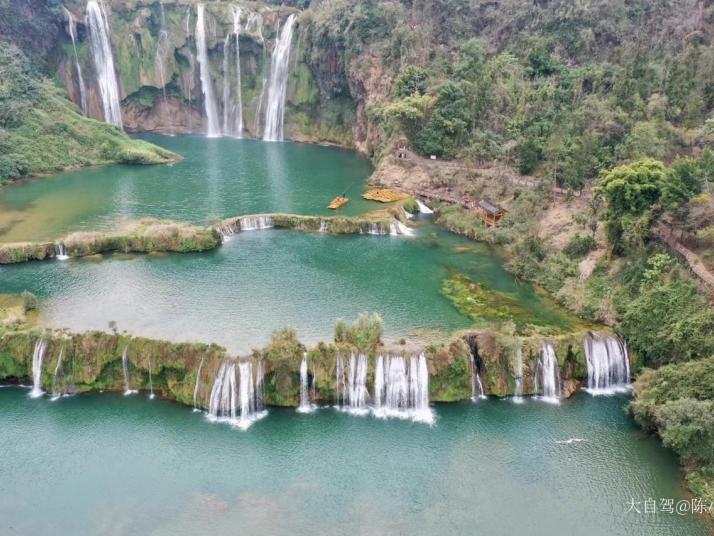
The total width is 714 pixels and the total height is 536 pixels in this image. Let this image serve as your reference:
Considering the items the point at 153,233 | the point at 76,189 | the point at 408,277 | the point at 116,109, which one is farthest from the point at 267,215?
the point at 116,109

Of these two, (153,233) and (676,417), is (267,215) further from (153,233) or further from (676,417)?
(676,417)

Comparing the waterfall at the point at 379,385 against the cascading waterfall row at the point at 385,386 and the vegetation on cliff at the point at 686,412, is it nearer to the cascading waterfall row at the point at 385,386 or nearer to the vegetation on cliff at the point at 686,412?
the cascading waterfall row at the point at 385,386

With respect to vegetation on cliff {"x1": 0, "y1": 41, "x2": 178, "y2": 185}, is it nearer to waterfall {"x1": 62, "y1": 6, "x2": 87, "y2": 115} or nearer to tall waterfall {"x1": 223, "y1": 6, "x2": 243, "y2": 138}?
waterfall {"x1": 62, "y1": 6, "x2": 87, "y2": 115}

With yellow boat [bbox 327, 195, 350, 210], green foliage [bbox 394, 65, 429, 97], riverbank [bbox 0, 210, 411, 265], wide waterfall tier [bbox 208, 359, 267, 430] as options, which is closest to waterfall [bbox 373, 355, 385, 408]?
wide waterfall tier [bbox 208, 359, 267, 430]

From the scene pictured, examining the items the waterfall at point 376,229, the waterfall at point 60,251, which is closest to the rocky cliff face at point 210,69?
the waterfall at point 376,229

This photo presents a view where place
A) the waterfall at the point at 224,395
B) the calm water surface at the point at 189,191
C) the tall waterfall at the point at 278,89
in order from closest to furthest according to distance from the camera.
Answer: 1. the waterfall at the point at 224,395
2. the calm water surface at the point at 189,191
3. the tall waterfall at the point at 278,89

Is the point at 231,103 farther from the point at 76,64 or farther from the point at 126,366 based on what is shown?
the point at 126,366
